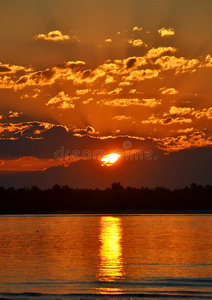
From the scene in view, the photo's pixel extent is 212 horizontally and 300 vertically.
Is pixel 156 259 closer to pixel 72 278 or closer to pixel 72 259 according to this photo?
pixel 72 259

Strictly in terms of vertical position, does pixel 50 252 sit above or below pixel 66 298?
above

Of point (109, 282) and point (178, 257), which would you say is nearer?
point (109, 282)

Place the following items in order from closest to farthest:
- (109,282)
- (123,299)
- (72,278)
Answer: (123,299), (109,282), (72,278)

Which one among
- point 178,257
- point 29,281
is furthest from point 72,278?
point 178,257

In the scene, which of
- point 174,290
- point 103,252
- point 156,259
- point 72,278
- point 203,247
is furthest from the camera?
point 203,247

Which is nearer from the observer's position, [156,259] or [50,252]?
[156,259]

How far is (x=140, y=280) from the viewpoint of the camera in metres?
43.9

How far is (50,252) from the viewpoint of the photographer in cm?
6944

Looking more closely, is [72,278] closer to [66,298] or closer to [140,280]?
[140,280]

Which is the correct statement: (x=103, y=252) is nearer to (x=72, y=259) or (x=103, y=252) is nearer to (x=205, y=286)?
(x=72, y=259)

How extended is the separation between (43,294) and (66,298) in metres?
2.48

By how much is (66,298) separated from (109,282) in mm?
6906

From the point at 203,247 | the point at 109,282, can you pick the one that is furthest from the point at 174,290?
the point at 203,247

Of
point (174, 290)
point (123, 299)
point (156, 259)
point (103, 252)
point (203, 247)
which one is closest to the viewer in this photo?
point (123, 299)
